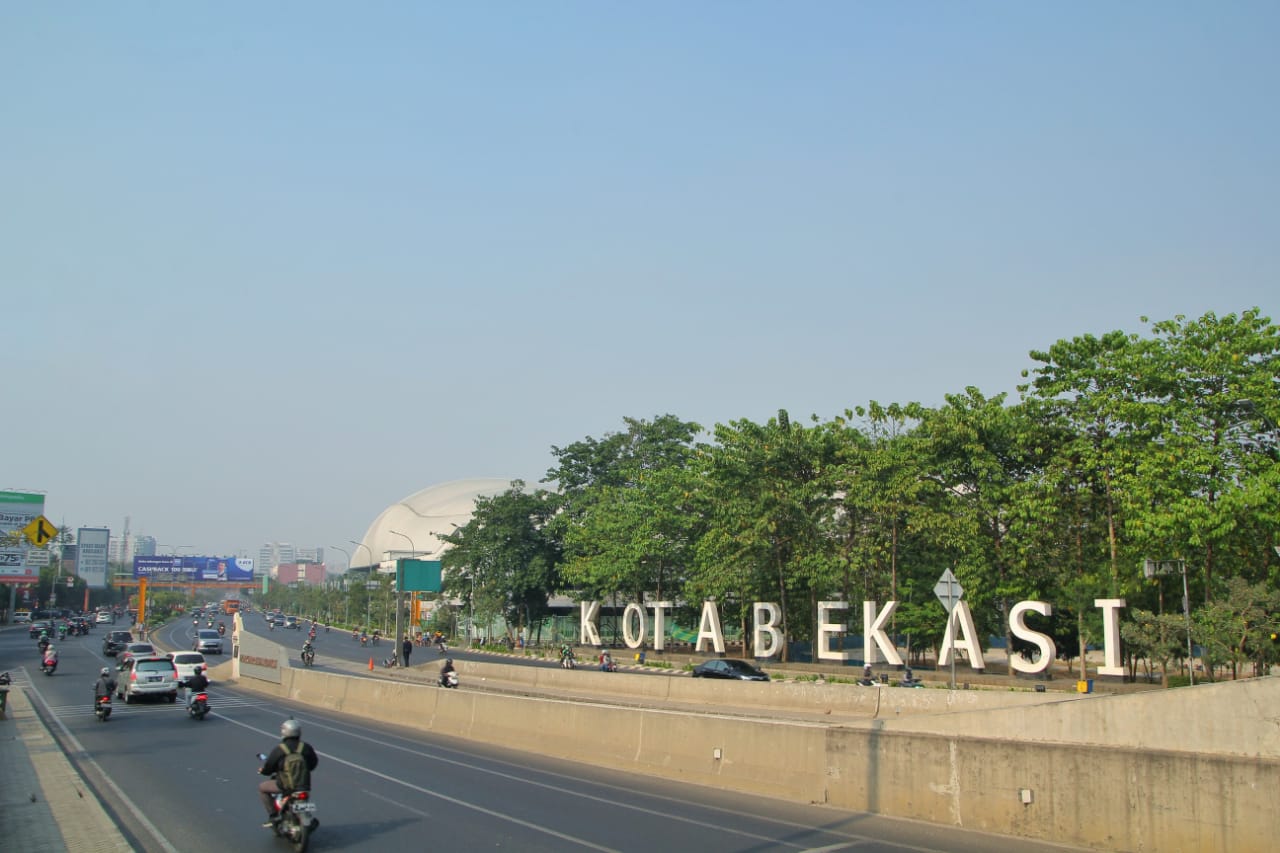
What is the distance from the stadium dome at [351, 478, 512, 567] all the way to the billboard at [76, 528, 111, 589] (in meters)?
46.2

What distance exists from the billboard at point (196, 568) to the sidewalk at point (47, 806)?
122078 millimetres

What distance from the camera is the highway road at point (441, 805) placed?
11.7 meters

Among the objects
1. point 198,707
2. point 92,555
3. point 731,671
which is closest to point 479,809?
point 198,707

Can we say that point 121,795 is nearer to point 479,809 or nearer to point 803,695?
point 479,809

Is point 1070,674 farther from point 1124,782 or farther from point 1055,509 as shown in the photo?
point 1124,782

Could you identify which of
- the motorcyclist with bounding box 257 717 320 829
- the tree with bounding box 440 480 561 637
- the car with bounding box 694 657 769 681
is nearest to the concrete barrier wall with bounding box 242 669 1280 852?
the motorcyclist with bounding box 257 717 320 829

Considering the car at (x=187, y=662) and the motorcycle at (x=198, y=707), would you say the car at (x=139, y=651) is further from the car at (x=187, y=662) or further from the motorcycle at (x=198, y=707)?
the motorcycle at (x=198, y=707)

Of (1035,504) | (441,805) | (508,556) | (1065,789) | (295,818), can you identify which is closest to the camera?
(1065,789)

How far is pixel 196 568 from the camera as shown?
139 metres

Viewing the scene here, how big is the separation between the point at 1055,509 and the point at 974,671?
7.37 m

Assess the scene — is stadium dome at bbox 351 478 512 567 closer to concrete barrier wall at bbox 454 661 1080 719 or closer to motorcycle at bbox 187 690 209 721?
concrete barrier wall at bbox 454 661 1080 719

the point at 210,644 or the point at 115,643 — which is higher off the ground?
the point at 115,643

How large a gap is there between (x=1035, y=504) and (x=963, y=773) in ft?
89.0

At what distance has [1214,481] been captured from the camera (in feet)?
105
